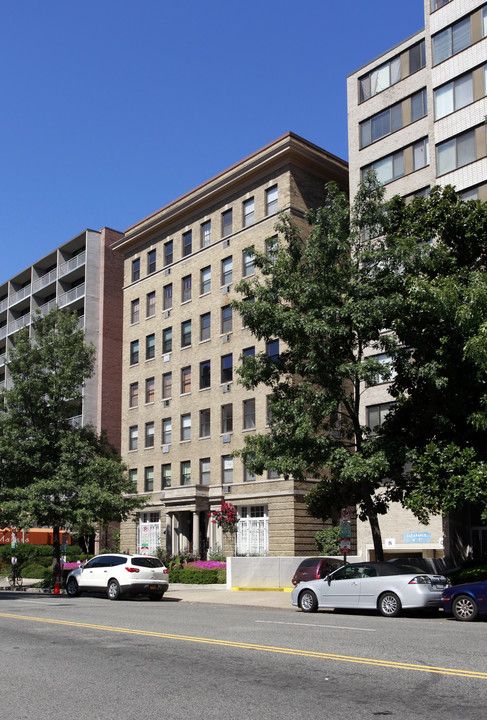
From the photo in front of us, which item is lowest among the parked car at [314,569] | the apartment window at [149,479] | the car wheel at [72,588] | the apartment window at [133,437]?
the car wheel at [72,588]

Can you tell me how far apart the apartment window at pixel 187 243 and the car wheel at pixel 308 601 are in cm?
3164

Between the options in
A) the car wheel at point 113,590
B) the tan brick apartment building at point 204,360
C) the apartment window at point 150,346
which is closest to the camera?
the car wheel at point 113,590

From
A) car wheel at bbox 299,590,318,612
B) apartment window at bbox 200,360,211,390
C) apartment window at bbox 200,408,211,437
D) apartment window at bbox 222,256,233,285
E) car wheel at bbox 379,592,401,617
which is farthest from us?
apartment window at bbox 200,360,211,390

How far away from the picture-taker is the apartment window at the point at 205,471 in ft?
146

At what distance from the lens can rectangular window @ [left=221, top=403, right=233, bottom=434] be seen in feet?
143

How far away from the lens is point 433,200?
22797mm

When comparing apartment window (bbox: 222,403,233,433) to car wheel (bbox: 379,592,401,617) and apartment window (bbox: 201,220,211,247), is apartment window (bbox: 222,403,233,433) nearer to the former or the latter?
apartment window (bbox: 201,220,211,247)

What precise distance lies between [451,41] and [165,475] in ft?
95.0

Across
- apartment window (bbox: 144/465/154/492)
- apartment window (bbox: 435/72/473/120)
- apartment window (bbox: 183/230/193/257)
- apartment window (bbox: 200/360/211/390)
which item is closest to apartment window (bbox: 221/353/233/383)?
apartment window (bbox: 200/360/211/390)

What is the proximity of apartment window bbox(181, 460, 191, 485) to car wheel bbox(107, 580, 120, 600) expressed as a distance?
64.2ft

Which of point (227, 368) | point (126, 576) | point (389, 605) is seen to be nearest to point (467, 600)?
point (389, 605)

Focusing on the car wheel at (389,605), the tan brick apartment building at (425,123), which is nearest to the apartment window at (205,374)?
the tan brick apartment building at (425,123)

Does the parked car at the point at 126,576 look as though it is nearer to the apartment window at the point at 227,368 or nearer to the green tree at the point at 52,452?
the green tree at the point at 52,452

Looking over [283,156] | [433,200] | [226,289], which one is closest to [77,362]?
[226,289]
